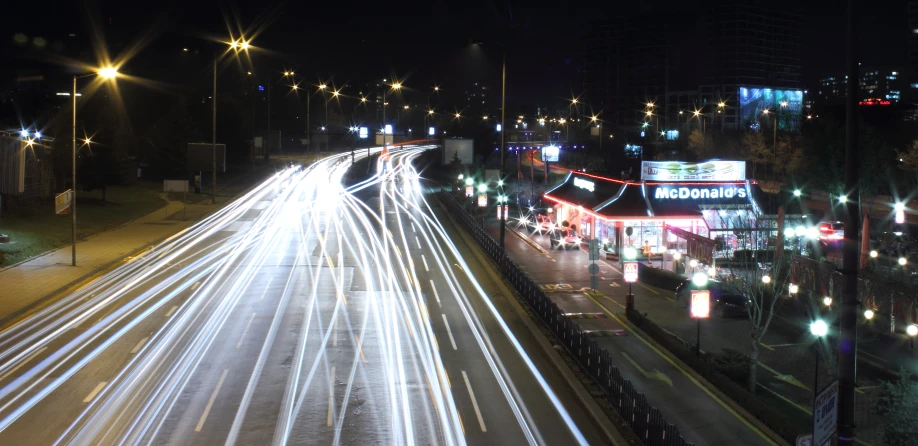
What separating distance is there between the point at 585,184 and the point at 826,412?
35.6 meters

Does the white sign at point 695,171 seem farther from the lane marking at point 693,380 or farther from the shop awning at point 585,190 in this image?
the lane marking at point 693,380

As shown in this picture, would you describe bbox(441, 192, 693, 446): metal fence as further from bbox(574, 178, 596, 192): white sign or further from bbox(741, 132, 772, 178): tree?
bbox(741, 132, 772, 178): tree

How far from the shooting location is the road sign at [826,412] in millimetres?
7184

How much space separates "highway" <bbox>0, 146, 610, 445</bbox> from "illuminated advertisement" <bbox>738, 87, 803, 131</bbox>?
61625 mm

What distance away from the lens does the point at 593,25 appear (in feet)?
653

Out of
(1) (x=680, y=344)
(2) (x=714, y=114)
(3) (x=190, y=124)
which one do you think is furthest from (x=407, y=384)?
(2) (x=714, y=114)

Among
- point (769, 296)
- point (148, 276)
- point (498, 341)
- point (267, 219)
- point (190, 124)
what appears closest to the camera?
point (498, 341)

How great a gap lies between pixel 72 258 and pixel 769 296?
968 inches

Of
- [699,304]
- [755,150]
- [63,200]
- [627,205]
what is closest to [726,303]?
[699,304]

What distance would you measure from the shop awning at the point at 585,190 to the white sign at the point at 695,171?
163 cm

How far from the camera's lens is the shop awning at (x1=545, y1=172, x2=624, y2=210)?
39.1 m

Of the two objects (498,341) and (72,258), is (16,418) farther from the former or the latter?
(72,258)

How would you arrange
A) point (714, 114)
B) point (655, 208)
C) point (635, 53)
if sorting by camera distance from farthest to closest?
1. point (635, 53)
2. point (714, 114)
3. point (655, 208)

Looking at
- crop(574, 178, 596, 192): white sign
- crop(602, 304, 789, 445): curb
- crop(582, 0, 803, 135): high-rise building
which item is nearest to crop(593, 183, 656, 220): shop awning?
crop(574, 178, 596, 192): white sign
